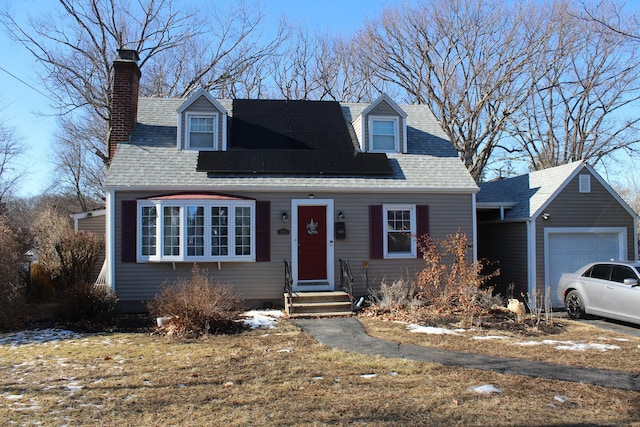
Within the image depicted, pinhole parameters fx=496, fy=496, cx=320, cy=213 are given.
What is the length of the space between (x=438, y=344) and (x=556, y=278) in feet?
21.8

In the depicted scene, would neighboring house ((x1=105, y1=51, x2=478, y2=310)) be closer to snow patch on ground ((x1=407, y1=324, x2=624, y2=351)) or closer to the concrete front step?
the concrete front step

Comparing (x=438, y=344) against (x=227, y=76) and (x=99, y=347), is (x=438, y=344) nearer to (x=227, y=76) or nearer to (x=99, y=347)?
(x=99, y=347)

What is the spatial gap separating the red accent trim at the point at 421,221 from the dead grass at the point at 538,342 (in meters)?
3.09

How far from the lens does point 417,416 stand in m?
5.22

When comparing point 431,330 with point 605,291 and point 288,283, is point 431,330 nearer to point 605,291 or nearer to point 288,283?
point 288,283

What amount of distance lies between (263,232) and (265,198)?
88 centimetres

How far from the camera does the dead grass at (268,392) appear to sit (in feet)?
17.0

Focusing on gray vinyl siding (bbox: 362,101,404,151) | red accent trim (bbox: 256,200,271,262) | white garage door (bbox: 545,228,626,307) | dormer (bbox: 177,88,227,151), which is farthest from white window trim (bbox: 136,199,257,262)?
white garage door (bbox: 545,228,626,307)

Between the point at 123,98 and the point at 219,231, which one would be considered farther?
the point at 123,98

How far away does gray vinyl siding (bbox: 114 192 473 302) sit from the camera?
40.0 ft

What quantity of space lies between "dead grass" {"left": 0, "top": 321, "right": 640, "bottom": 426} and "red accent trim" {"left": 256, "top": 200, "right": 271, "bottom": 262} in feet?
14.3

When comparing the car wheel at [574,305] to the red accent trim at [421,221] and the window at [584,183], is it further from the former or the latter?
the red accent trim at [421,221]

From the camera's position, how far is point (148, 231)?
1217 centimetres

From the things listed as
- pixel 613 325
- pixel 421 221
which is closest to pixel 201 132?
pixel 421 221
